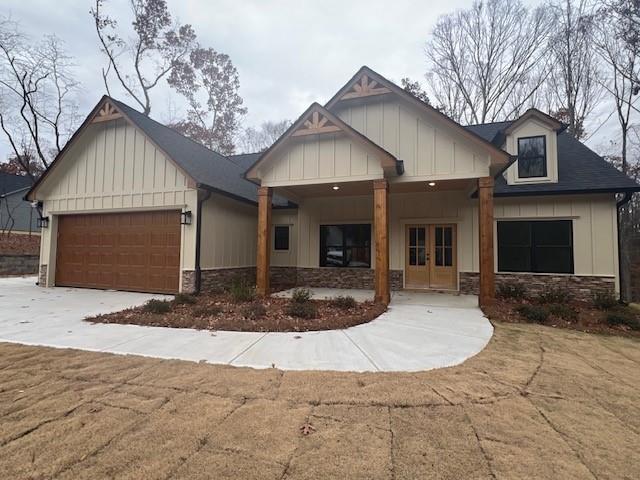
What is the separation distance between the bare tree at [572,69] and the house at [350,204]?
245 inches

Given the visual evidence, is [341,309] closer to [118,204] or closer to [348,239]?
[348,239]

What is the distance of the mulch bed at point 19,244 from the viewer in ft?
49.7

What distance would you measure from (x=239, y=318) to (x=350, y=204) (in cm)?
613

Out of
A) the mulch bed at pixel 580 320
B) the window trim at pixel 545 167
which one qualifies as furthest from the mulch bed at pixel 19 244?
the window trim at pixel 545 167

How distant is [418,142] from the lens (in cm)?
806

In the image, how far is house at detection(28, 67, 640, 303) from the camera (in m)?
7.75

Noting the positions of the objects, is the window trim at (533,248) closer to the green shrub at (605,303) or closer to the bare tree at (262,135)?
the green shrub at (605,303)

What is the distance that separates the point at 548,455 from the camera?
7.11ft

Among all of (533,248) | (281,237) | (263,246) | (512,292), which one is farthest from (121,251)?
(533,248)

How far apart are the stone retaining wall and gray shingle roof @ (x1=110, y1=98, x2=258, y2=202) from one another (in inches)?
406

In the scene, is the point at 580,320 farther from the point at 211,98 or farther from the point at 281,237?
the point at 211,98

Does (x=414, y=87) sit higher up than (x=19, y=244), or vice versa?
(x=414, y=87)

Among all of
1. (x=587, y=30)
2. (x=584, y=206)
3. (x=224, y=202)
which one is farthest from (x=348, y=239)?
(x=587, y=30)

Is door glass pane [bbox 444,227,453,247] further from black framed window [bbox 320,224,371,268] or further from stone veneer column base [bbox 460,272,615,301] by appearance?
black framed window [bbox 320,224,371,268]
